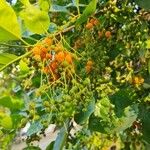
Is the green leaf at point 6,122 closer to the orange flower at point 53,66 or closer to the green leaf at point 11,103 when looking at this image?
the green leaf at point 11,103

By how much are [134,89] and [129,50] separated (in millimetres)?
144

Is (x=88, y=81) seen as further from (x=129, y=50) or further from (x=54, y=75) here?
(x=129, y=50)

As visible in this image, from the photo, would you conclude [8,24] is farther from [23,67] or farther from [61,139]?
[61,139]

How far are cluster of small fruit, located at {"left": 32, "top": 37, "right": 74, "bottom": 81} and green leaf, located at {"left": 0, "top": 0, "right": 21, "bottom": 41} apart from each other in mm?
62

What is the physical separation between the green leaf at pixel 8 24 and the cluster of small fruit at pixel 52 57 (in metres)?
0.06

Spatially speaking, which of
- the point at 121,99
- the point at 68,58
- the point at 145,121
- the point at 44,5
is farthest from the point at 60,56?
the point at 145,121

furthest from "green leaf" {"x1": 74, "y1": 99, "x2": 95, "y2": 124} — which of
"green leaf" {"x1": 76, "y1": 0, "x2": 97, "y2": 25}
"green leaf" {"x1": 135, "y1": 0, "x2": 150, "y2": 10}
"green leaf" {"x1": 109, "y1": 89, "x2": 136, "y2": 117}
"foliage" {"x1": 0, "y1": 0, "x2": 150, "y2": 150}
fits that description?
"green leaf" {"x1": 135, "y1": 0, "x2": 150, "y2": 10}

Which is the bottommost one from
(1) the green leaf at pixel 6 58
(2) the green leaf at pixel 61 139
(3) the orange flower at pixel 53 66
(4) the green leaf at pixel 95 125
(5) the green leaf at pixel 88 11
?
(2) the green leaf at pixel 61 139

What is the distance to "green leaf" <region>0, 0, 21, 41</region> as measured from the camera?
96 centimetres

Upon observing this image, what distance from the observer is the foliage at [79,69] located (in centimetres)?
100

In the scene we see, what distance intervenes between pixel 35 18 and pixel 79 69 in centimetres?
21

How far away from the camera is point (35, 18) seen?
3.24 ft

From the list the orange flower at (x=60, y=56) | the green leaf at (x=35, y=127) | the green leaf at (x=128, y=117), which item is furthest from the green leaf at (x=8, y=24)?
the green leaf at (x=128, y=117)

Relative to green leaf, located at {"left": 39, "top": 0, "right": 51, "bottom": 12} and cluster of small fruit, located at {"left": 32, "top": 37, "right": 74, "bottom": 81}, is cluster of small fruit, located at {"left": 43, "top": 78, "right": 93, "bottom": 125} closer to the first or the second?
cluster of small fruit, located at {"left": 32, "top": 37, "right": 74, "bottom": 81}
